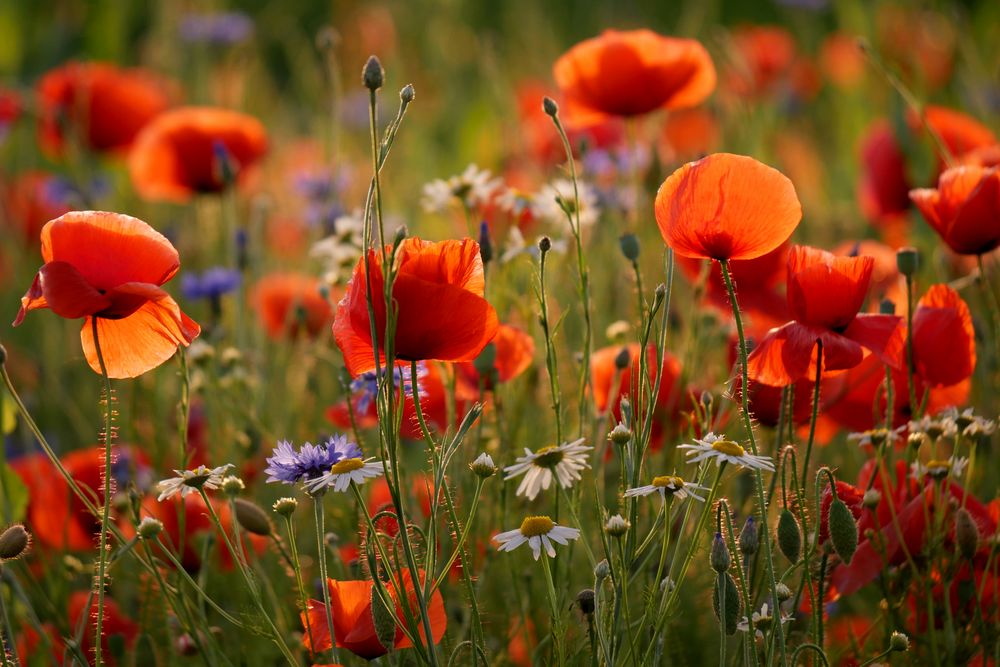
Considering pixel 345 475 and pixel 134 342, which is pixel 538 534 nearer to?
pixel 345 475

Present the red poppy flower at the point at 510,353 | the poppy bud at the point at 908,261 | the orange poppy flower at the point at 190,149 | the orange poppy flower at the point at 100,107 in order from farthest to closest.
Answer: the orange poppy flower at the point at 100,107, the orange poppy flower at the point at 190,149, the red poppy flower at the point at 510,353, the poppy bud at the point at 908,261

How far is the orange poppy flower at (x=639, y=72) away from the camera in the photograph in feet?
4.86

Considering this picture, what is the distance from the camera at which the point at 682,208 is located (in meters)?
0.89

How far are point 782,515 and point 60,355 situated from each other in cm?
A: 141

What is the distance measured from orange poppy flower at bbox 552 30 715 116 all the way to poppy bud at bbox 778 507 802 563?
0.76 m

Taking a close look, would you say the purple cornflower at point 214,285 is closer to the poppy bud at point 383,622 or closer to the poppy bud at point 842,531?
the poppy bud at point 383,622

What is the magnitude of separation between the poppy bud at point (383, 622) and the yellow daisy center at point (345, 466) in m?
0.09

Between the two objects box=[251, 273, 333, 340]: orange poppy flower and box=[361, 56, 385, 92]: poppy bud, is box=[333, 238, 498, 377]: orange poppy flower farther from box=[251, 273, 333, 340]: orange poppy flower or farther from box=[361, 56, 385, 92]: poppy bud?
box=[251, 273, 333, 340]: orange poppy flower

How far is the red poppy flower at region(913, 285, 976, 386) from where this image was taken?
106 centimetres

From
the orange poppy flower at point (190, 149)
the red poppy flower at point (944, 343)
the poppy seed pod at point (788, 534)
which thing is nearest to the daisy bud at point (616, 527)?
the poppy seed pod at point (788, 534)

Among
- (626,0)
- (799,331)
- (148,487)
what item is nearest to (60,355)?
(148,487)

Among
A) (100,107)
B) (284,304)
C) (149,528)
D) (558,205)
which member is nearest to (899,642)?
(149,528)

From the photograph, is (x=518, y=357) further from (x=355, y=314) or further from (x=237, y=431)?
(x=237, y=431)

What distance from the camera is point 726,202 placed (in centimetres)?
89
